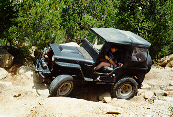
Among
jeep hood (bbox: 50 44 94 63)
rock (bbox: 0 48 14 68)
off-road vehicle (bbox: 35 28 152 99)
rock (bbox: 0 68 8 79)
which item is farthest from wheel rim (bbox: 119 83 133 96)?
rock (bbox: 0 48 14 68)

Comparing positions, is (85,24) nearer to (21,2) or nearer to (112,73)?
(21,2)

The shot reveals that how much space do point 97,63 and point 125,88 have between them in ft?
4.71

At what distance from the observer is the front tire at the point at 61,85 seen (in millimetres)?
5402

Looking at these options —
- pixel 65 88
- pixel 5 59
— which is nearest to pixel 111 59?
pixel 65 88

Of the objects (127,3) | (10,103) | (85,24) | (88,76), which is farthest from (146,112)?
(127,3)

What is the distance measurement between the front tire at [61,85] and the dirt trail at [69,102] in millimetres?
317

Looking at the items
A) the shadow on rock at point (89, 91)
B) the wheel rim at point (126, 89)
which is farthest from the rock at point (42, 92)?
the wheel rim at point (126, 89)

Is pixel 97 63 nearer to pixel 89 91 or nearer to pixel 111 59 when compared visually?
pixel 111 59

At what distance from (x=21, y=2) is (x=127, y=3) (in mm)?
5559

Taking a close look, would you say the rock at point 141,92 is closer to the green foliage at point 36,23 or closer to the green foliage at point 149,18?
the green foliage at point 149,18

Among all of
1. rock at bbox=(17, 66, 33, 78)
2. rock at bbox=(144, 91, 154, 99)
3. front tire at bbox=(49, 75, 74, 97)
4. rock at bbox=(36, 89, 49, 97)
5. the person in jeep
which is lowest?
rock at bbox=(144, 91, 154, 99)

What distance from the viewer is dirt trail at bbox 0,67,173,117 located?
15.0 feet

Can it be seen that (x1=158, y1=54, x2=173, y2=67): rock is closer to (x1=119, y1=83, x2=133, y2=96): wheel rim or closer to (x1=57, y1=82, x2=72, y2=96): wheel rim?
(x1=119, y1=83, x2=133, y2=96): wheel rim

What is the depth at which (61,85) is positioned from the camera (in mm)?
5484
